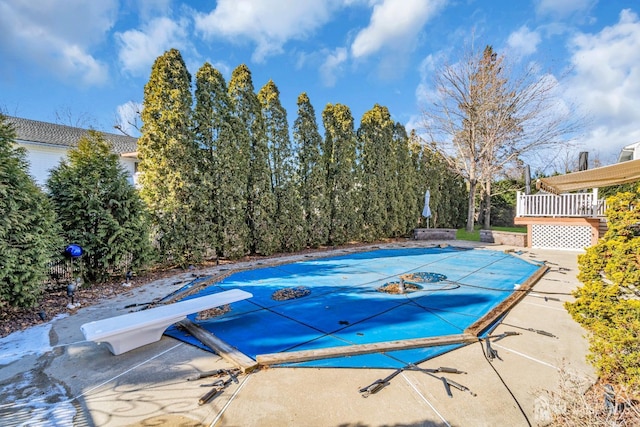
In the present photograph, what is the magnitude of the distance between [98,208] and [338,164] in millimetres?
9222

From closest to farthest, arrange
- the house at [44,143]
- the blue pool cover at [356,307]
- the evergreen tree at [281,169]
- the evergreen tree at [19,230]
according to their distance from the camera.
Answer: the blue pool cover at [356,307], the evergreen tree at [19,230], the evergreen tree at [281,169], the house at [44,143]

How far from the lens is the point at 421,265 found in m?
8.47

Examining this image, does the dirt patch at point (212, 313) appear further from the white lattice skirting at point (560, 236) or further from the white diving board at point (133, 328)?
the white lattice skirting at point (560, 236)

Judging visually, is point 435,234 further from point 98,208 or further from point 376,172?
point 98,208

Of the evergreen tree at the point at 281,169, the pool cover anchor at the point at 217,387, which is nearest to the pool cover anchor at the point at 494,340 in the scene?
the pool cover anchor at the point at 217,387

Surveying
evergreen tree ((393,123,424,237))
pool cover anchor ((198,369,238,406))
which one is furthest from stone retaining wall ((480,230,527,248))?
pool cover anchor ((198,369,238,406))

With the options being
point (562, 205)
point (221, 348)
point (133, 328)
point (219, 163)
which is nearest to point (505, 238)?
point (562, 205)

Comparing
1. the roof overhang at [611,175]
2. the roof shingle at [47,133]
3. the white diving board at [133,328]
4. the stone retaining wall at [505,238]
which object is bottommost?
the white diving board at [133,328]

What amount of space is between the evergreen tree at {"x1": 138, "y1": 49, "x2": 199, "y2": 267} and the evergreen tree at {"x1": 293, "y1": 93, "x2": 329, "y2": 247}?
15.1 feet

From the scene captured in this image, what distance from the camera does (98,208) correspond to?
6352 millimetres

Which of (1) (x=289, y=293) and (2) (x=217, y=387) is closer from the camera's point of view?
(2) (x=217, y=387)

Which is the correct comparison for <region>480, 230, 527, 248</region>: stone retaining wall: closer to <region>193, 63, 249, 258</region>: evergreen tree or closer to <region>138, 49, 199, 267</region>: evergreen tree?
<region>193, 63, 249, 258</region>: evergreen tree

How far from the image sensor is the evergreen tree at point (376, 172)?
14352 mm

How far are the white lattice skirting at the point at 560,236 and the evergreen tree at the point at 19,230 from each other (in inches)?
639
